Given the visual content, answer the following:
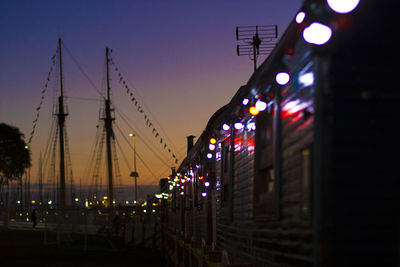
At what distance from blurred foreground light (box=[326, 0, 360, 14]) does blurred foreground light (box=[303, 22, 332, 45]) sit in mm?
144

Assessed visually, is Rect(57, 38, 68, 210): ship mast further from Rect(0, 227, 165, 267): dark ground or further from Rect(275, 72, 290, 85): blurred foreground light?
Rect(275, 72, 290, 85): blurred foreground light

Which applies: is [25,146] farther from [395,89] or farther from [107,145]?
[395,89]

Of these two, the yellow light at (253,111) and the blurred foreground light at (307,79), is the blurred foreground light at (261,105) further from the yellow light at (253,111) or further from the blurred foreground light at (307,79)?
the blurred foreground light at (307,79)

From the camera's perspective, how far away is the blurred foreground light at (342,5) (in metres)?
4.05

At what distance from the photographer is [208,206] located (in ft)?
38.4

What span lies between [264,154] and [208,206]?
560 cm

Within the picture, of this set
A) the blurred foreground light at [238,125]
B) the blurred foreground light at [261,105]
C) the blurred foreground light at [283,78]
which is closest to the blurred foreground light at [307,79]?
the blurred foreground light at [283,78]

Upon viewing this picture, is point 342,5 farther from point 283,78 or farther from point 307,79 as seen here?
point 283,78

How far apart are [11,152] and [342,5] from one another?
47799mm

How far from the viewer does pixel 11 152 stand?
1929 inches

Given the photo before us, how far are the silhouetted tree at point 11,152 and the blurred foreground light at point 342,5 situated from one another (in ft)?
155

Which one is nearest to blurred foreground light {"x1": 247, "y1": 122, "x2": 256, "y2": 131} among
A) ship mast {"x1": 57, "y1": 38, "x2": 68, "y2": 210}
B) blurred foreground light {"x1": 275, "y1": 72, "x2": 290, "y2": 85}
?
blurred foreground light {"x1": 275, "y1": 72, "x2": 290, "y2": 85}

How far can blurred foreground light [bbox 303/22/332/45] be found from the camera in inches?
164

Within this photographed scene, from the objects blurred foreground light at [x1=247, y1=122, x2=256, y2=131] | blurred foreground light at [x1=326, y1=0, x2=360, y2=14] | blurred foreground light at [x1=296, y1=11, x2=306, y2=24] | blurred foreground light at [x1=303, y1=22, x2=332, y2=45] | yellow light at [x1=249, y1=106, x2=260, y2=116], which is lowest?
blurred foreground light at [x1=247, y1=122, x2=256, y2=131]
